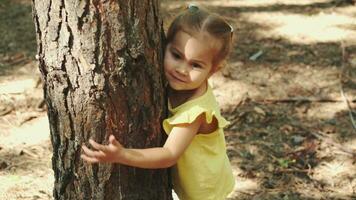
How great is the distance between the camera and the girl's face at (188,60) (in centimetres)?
215

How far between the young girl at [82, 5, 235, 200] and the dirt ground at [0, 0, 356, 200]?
50.7 inches

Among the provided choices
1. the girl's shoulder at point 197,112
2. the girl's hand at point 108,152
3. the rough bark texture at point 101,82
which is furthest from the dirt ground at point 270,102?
the girl's hand at point 108,152

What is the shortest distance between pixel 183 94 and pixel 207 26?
0.34 metres

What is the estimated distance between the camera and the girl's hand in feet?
6.62

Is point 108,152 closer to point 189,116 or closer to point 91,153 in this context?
point 91,153

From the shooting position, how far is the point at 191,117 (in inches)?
85.8

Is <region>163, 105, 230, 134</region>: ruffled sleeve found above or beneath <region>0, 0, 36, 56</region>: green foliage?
above

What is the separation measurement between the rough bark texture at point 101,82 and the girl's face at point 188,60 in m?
0.05

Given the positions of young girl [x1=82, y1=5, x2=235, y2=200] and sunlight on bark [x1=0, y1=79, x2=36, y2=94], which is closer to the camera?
young girl [x1=82, y1=5, x2=235, y2=200]

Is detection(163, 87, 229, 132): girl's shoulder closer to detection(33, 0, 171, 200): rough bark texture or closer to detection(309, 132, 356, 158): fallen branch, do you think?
detection(33, 0, 171, 200): rough bark texture

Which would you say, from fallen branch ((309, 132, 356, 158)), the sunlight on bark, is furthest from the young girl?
the sunlight on bark

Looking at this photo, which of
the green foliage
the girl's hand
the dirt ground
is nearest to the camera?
the girl's hand

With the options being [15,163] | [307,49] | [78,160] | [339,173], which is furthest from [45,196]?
[307,49]

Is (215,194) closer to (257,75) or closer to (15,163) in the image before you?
(15,163)
